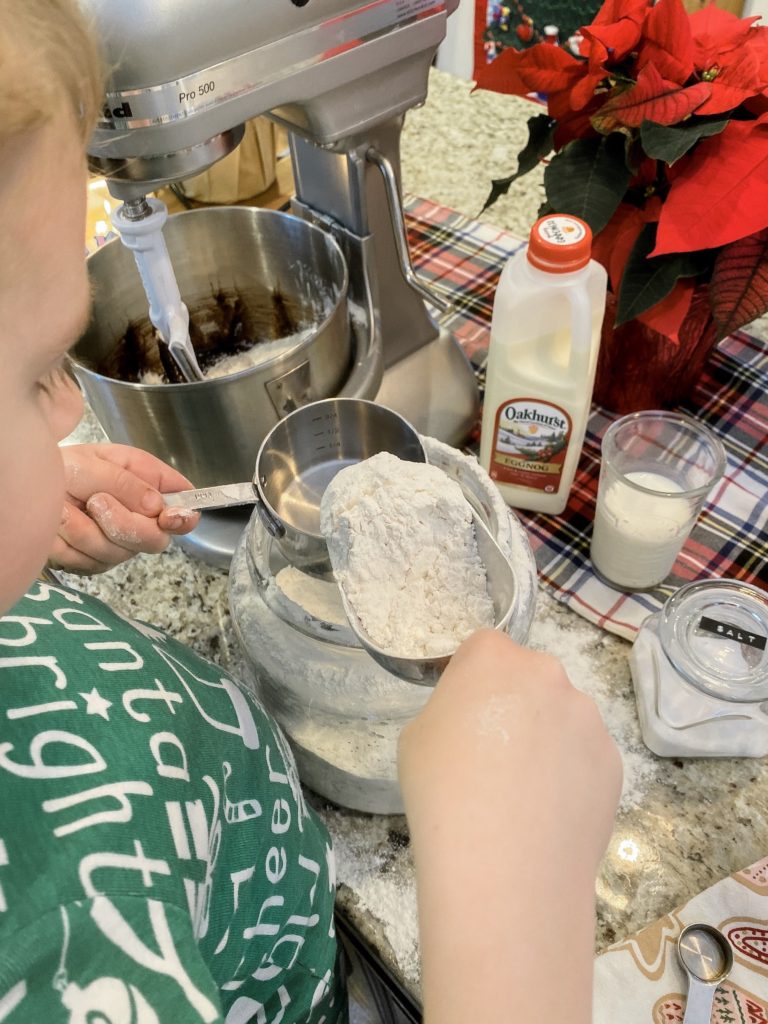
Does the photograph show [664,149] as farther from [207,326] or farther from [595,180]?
[207,326]

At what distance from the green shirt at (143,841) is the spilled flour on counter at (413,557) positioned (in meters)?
0.12

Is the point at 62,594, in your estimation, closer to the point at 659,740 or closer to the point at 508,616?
the point at 508,616

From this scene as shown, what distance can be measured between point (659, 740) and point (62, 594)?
1.40ft

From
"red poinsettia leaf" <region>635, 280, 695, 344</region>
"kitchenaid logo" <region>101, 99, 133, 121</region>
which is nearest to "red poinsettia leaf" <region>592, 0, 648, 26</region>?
"red poinsettia leaf" <region>635, 280, 695, 344</region>

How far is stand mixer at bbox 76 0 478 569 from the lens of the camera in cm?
43

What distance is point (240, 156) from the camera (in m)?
0.98

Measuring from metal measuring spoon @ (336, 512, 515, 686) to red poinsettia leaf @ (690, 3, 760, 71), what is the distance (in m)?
0.44

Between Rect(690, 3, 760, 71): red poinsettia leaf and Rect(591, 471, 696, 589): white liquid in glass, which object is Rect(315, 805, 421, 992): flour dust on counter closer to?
Rect(591, 471, 696, 589): white liquid in glass

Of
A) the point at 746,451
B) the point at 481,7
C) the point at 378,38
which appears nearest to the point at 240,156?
the point at 378,38

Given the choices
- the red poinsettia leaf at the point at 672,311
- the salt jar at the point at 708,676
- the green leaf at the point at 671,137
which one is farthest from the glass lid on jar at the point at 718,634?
the green leaf at the point at 671,137

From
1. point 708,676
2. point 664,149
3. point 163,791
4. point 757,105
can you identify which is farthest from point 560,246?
point 163,791

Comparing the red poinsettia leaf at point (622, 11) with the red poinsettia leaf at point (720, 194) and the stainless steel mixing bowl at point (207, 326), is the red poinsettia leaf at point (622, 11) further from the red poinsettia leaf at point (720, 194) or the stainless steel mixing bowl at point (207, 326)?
the stainless steel mixing bowl at point (207, 326)

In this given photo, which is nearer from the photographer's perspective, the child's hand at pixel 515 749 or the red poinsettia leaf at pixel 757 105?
the child's hand at pixel 515 749

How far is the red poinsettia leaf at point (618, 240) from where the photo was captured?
2.15 feet
